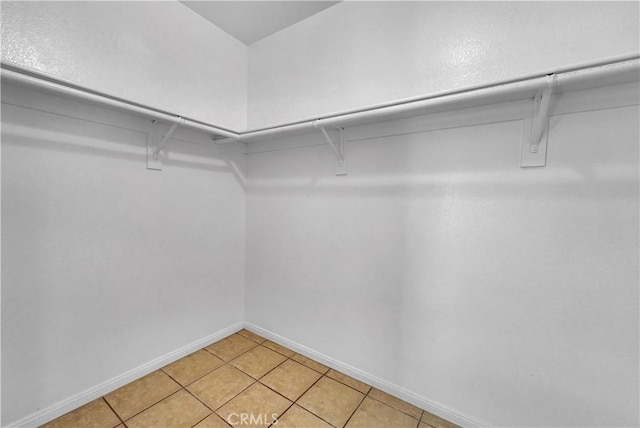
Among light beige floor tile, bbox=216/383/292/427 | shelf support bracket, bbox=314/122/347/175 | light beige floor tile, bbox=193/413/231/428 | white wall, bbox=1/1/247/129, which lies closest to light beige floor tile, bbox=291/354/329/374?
light beige floor tile, bbox=216/383/292/427

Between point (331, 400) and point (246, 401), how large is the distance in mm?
540

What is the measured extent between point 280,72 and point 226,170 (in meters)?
0.99

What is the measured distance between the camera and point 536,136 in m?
1.32

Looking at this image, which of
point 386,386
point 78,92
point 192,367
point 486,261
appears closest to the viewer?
point 78,92

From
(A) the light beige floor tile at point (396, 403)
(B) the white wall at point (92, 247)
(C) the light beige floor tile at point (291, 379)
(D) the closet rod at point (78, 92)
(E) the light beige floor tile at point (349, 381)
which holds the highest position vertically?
(D) the closet rod at point (78, 92)

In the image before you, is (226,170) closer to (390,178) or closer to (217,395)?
(390,178)

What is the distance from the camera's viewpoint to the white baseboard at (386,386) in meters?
1.53

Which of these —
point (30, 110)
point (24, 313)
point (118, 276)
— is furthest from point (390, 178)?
point (24, 313)

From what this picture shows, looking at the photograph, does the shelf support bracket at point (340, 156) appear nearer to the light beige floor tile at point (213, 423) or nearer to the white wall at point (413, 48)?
the white wall at point (413, 48)

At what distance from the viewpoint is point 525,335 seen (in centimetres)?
139

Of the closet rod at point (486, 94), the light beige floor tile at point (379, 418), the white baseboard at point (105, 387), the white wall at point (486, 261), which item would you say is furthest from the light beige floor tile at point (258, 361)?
the closet rod at point (486, 94)

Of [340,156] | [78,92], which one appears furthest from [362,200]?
[78,92]

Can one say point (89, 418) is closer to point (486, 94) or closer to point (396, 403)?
point (396, 403)

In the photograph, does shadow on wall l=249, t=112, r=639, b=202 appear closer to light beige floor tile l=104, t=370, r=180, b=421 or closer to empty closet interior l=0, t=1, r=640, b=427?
empty closet interior l=0, t=1, r=640, b=427
